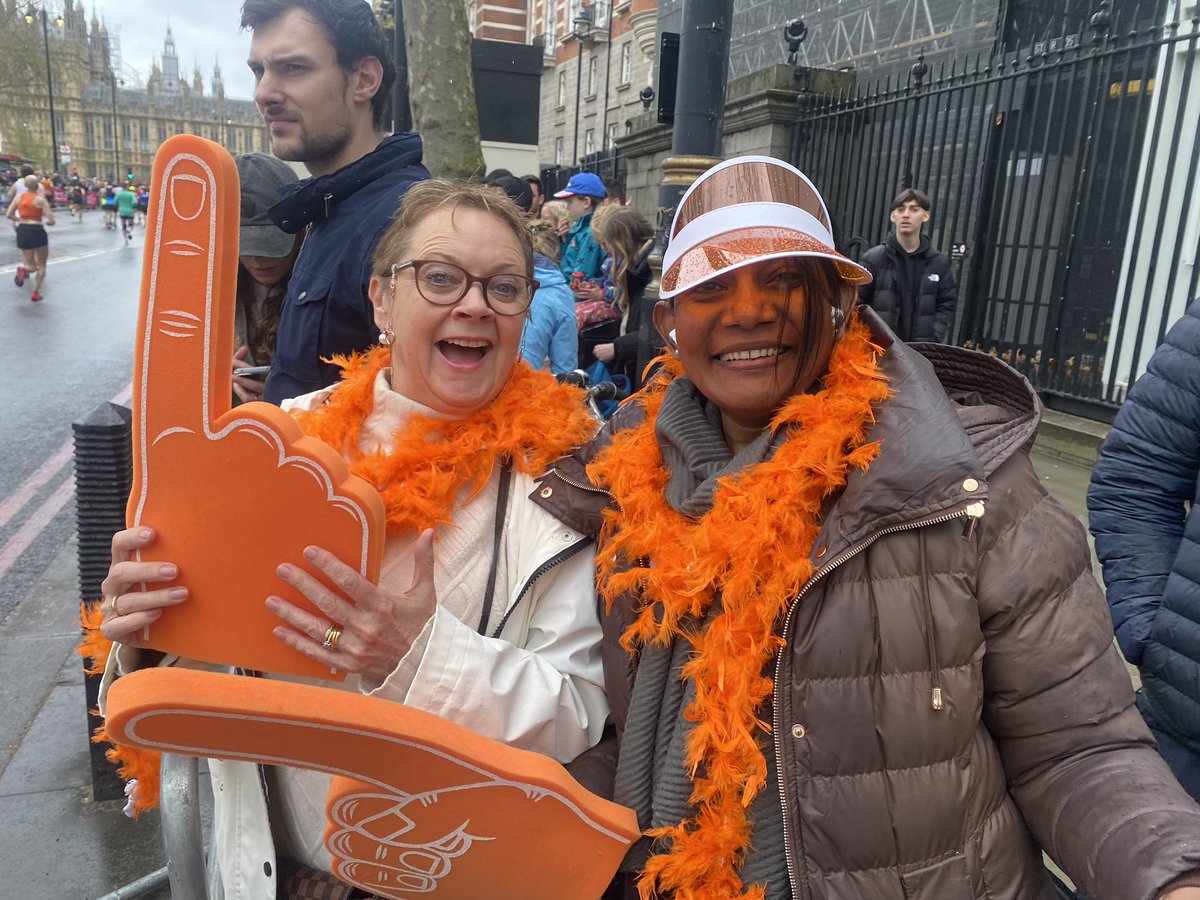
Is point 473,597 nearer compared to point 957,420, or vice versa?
point 957,420

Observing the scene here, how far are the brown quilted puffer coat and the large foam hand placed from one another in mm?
711

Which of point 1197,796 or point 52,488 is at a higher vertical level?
point 1197,796

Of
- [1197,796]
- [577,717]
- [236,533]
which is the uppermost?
[236,533]

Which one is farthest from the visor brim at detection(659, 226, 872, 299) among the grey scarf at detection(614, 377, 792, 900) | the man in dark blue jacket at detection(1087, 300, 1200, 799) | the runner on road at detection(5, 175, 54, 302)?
the runner on road at detection(5, 175, 54, 302)

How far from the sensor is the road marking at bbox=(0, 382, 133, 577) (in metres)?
5.05

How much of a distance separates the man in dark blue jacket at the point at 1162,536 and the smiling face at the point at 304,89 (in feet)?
7.21

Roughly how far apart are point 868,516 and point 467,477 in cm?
74

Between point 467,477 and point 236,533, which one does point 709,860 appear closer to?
point 467,477

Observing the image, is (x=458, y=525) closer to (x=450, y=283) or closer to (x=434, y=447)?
(x=434, y=447)

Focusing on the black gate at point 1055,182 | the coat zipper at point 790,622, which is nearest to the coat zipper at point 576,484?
the coat zipper at point 790,622

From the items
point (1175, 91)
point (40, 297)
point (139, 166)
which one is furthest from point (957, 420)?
point (139, 166)

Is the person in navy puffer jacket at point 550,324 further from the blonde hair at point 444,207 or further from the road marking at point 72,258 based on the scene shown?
the road marking at point 72,258

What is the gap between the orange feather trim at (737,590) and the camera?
130 cm

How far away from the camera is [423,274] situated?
1.56m
